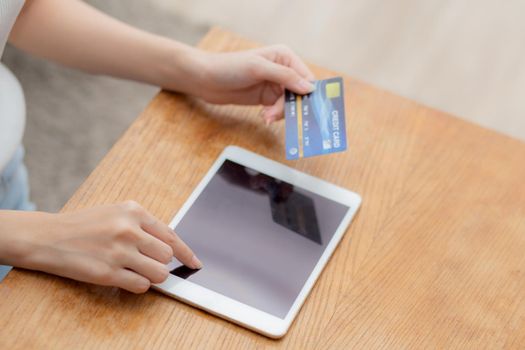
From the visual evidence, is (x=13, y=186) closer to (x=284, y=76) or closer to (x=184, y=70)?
(x=184, y=70)

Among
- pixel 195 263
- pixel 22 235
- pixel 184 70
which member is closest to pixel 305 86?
pixel 184 70

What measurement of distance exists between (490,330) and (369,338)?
0.50 ft

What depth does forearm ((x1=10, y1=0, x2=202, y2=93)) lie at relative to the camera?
1099 mm

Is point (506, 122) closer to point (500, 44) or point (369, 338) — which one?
point (500, 44)

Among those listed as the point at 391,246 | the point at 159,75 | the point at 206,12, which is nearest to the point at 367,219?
the point at 391,246

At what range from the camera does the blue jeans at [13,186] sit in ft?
3.88

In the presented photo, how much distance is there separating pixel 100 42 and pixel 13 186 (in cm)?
29

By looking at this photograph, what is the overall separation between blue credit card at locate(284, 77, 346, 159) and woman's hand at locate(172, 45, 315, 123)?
0.02m

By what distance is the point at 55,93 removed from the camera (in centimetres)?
202

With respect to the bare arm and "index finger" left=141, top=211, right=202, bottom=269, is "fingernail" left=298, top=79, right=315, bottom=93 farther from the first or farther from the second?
"index finger" left=141, top=211, right=202, bottom=269

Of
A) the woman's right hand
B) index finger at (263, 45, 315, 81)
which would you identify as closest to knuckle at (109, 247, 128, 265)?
the woman's right hand

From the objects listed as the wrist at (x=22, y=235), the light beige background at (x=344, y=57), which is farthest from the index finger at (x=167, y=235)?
the light beige background at (x=344, y=57)

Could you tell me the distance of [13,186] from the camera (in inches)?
47.9

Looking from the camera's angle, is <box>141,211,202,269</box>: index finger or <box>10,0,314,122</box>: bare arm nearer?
<box>141,211,202,269</box>: index finger
